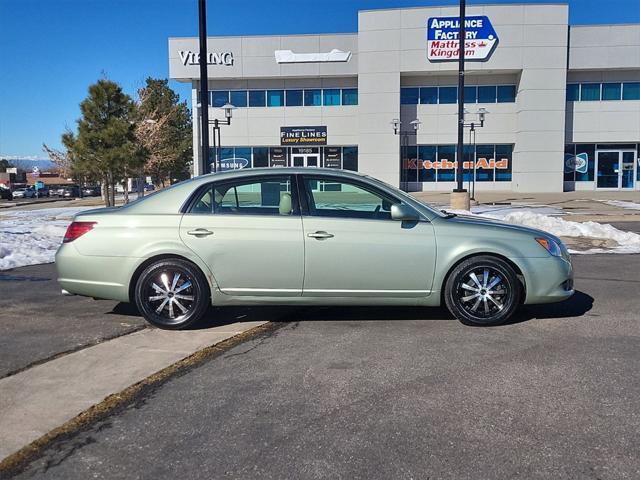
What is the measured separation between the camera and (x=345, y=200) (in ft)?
18.1

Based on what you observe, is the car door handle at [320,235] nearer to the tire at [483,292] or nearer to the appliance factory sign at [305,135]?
the tire at [483,292]

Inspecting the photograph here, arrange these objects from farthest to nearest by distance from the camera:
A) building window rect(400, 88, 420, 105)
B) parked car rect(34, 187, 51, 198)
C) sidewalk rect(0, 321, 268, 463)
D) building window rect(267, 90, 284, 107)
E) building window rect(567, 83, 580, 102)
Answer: parked car rect(34, 187, 51, 198) → building window rect(267, 90, 284, 107) → building window rect(400, 88, 420, 105) → building window rect(567, 83, 580, 102) → sidewalk rect(0, 321, 268, 463)

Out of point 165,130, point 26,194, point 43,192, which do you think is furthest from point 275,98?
point 43,192

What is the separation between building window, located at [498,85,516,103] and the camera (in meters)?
36.1

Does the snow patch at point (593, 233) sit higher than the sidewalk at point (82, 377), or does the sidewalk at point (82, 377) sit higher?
the snow patch at point (593, 233)

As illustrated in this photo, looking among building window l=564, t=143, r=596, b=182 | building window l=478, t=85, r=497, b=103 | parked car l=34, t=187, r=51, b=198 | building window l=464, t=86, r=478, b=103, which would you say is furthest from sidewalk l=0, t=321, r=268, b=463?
parked car l=34, t=187, r=51, b=198

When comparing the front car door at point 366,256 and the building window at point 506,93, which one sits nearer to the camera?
the front car door at point 366,256

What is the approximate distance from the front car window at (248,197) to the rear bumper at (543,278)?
2343 mm

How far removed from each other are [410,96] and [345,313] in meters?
32.3

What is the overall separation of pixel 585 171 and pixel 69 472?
38.6 m

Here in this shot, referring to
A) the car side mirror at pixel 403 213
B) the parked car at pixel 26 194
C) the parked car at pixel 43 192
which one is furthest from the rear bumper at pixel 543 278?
the parked car at pixel 43 192

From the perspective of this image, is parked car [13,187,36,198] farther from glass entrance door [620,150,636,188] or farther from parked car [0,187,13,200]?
glass entrance door [620,150,636,188]

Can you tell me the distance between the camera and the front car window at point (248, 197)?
18.2ft

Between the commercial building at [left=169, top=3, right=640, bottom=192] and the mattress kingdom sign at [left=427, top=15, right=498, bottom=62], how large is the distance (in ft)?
0.25
